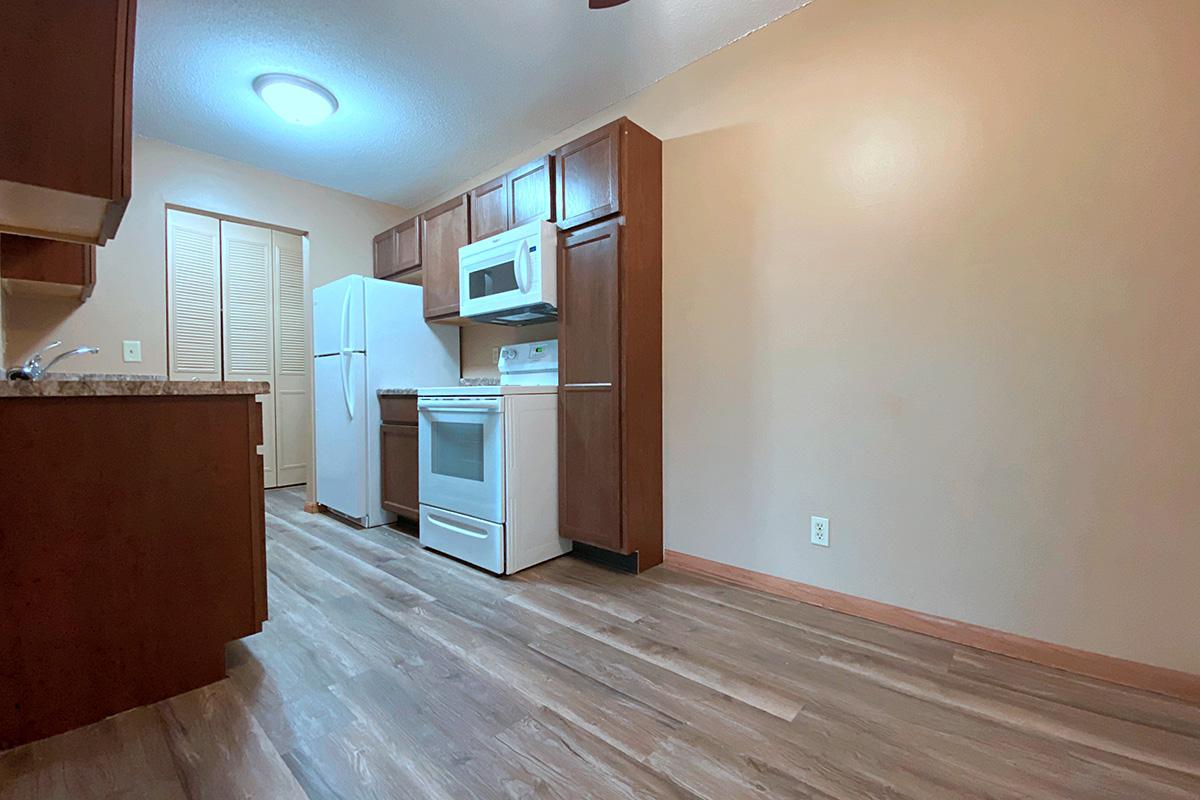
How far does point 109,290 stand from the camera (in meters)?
2.89

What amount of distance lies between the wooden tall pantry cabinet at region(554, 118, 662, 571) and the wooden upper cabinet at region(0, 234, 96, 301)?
224 centimetres

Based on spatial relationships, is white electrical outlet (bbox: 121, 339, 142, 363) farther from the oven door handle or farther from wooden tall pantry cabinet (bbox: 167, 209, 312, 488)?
the oven door handle

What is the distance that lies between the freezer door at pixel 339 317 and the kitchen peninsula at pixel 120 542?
181cm

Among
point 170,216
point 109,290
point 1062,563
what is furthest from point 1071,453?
point 170,216

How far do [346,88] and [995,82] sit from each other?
2829 millimetres

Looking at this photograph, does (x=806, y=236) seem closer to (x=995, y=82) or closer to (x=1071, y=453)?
(x=995, y=82)

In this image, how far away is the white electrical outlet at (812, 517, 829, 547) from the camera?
6.63 feet

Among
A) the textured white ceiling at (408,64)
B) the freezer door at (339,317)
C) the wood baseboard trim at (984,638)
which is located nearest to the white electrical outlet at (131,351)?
the freezer door at (339,317)

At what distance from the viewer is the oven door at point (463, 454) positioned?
2.37m

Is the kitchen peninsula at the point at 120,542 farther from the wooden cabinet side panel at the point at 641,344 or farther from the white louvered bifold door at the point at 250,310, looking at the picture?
the white louvered bifold door at the point at 250,310

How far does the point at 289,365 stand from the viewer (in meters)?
4.69

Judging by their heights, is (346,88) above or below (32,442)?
above

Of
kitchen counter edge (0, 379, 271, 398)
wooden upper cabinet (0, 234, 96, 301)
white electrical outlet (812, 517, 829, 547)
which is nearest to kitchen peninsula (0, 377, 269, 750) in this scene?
kitchen counter edge (0, 379, 271, 398)

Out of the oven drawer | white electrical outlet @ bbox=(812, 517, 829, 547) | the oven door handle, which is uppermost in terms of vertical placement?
the oven door handle
